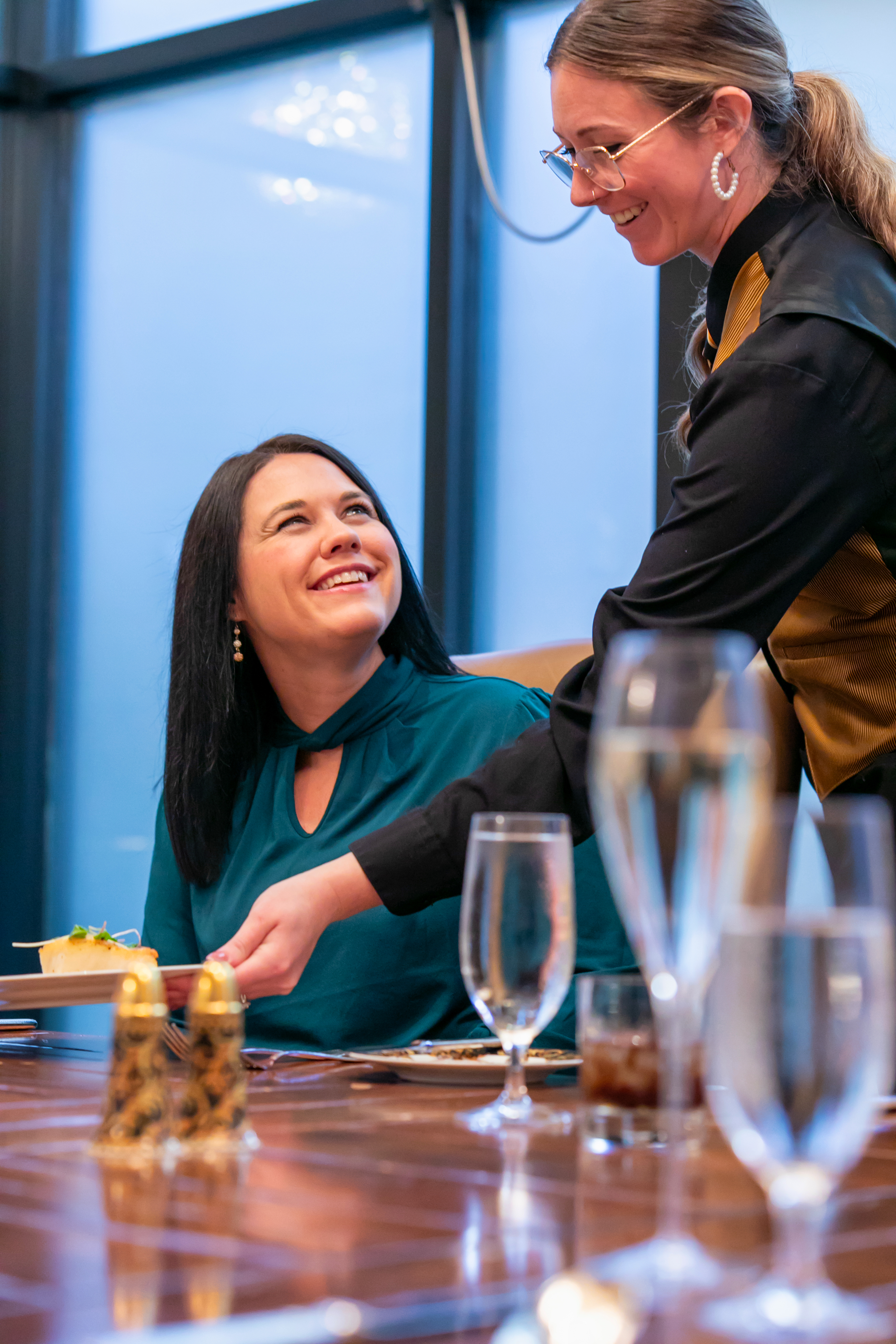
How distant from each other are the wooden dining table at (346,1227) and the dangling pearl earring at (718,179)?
0.93m

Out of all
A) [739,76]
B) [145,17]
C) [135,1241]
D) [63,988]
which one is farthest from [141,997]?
[145,17]

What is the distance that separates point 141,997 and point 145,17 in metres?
4.02

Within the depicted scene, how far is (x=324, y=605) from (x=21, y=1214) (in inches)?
51.5

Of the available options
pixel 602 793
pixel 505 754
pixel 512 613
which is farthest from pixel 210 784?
pixel 512 613

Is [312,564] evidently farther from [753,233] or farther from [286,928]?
[286,928]

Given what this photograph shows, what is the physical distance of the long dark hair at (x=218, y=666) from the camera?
1929mm

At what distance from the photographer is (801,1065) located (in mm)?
465

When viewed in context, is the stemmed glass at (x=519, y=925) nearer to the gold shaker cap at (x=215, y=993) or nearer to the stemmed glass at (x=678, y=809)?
the gold shaker cap at (x=215, y=993)

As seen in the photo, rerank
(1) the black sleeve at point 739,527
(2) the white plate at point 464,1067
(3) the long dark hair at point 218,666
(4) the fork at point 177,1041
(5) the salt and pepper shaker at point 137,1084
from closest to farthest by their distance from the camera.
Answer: (5) the salt and pepper shaker at point 137,1084
(2) the white plate at point 464,1067
(4) the fork at point 177,1041
(1) the black sleeve at point 739,527
(3) the long dark hair at point 218,666

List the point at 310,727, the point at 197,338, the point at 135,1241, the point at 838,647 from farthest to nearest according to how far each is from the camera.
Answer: the point at 197,338, the point at 310,727, the point at 838,647, the point at 135,1241

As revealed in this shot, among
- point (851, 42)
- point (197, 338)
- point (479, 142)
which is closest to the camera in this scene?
point (851, 42)

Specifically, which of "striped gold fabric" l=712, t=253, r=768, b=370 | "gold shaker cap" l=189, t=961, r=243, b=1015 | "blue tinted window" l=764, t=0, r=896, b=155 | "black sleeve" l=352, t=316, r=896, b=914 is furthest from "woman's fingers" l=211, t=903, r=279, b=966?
"blue tinted window" l=764, t=0, r=896, b=155

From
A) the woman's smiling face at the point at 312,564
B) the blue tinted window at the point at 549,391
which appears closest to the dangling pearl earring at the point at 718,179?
the woman's smiling face at the point at 312,564

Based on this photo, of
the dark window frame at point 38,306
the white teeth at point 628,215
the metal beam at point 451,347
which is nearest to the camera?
the white teeth at point 628,215
